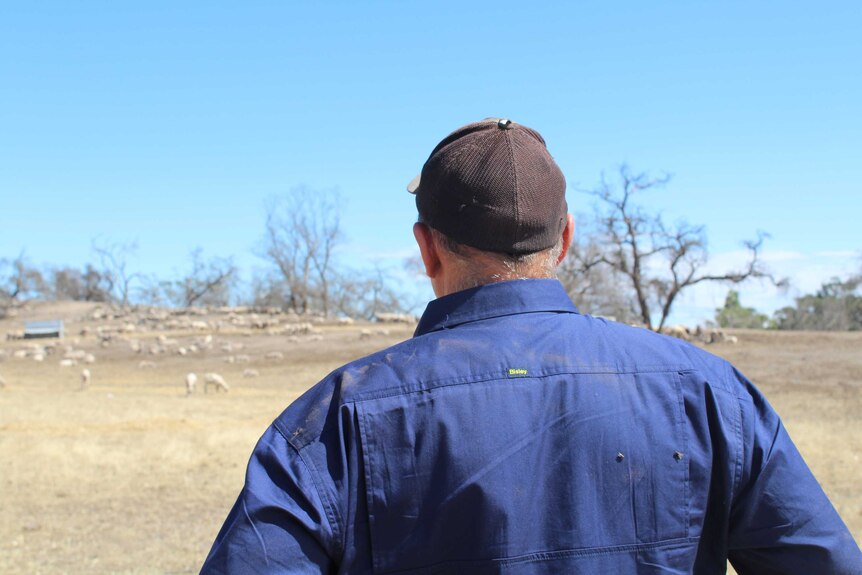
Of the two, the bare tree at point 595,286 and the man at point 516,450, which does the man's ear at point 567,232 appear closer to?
the man at point 516,450

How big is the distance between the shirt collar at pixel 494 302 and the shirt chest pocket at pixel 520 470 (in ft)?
0.63

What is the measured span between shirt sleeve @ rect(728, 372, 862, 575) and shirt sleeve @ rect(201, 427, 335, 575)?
0.81 metres

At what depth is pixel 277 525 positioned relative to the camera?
149 centimetres

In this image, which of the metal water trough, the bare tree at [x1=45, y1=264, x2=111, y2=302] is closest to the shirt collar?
the metal water trough

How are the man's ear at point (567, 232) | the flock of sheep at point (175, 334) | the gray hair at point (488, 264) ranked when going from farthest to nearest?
the flock of sheep at point (175, 334) → the man's ear at point (567, 232) → the gray hair at point (488, 264)

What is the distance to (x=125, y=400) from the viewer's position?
61.7ft

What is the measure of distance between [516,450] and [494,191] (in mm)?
520

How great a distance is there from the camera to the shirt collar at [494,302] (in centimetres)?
173

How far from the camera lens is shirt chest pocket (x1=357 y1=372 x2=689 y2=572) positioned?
1.53 metres

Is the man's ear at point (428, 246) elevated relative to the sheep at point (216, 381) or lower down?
elevated

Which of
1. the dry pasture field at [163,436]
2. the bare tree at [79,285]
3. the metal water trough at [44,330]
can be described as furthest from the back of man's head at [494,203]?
the bare tree at [79,285]

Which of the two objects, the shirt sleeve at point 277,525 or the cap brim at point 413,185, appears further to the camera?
the cap brim at point 413,185

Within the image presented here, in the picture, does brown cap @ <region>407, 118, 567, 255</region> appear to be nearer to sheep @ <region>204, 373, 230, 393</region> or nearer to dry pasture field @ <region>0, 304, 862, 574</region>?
dry pasture field @ <region>0, 304, 862, 574</region>

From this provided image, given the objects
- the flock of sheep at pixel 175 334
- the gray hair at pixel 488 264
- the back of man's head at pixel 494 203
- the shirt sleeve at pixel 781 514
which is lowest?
the flock of sheep at pixel 175 334
